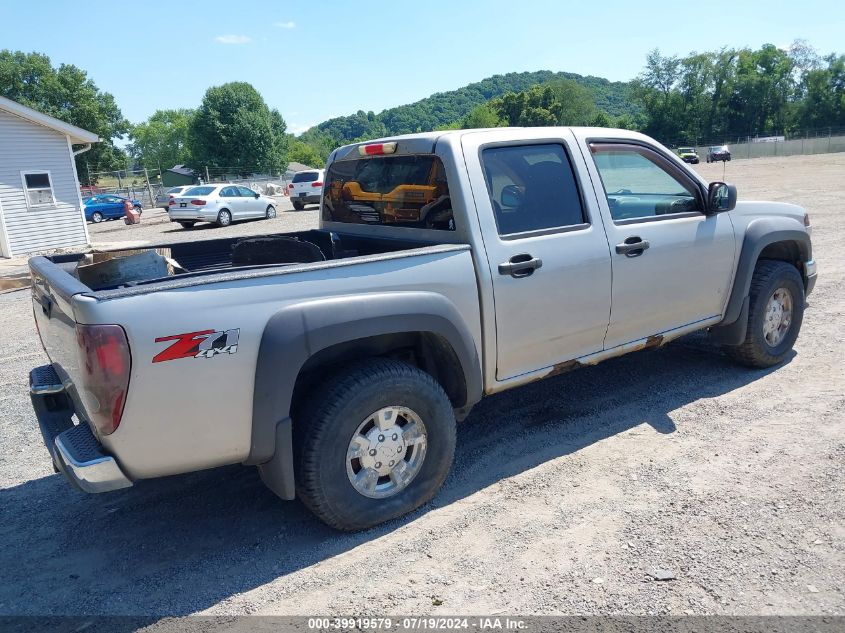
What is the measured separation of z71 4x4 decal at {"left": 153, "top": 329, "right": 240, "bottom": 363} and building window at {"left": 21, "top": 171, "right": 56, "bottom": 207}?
66.5 feet

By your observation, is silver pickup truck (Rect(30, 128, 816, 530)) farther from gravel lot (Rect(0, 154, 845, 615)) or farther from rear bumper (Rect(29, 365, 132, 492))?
gravel lot (Rect(0, 154, 845, 615))

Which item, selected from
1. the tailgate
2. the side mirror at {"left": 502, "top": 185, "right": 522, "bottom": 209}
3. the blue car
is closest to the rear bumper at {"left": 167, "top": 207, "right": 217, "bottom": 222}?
the blue car

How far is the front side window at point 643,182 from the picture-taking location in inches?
176

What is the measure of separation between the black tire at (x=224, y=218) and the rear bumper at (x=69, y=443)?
909 inches

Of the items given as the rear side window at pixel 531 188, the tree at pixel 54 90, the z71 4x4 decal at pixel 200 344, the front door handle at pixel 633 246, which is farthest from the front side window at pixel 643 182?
the tree at pixel 54 90

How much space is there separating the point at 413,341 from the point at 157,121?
463ft

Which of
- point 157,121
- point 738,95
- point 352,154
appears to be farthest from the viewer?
point 157,121

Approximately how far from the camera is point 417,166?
405 cm

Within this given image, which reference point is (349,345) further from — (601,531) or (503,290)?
(601,531)

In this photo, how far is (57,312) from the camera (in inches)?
123

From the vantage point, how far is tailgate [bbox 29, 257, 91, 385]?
2855mm

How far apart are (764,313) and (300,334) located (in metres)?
3.92

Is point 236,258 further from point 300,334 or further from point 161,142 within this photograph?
point 161,142

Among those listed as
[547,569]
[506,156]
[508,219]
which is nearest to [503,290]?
[508,219]
